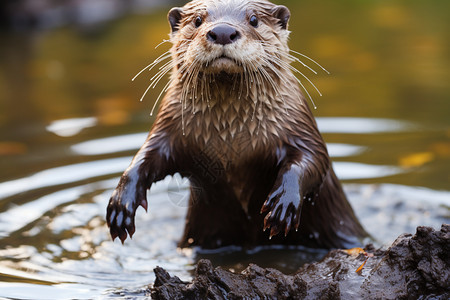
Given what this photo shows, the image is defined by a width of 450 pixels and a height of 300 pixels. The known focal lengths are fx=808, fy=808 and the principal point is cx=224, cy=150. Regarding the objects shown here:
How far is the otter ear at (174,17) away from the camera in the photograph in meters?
3.62

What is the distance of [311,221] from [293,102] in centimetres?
63

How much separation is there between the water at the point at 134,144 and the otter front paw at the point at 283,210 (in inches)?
21.2

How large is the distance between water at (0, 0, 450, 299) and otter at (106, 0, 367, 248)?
16.1 inches

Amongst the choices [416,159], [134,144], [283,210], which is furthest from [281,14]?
[134,144]

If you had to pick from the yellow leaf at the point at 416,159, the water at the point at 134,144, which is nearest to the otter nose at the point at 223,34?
the water at the point at 134,144

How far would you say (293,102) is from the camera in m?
3.60

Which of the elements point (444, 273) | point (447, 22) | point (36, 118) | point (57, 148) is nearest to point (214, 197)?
point (444, 273)

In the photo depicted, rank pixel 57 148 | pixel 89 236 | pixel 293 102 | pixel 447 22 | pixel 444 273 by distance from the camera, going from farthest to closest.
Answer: pixel 447 22 → pixel 57 148 → pixel 89 236 → pixel 293 102 → pixel 444 273

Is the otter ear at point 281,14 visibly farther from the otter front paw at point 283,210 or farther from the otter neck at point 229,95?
the otter front paw at point 283,210

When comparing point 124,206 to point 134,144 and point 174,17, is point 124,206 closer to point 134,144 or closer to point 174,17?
point 174,17

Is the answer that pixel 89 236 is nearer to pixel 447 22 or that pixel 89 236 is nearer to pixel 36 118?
pixel 36 118

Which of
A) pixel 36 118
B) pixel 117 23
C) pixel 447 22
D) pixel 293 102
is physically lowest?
pixel 293 102

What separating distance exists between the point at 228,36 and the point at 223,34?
0.07ft

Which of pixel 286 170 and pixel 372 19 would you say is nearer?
pixel 286 170
